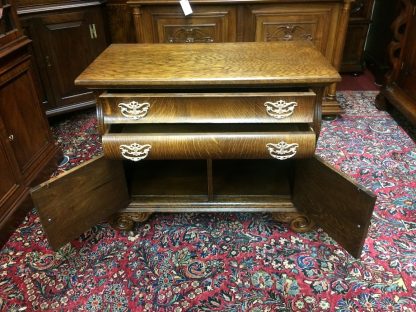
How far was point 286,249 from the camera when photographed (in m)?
1.36

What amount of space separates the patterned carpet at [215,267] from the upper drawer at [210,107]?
0.51 m

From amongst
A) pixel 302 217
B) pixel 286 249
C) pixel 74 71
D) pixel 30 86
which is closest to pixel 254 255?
pixel 286 249

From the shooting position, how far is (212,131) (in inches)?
48.6

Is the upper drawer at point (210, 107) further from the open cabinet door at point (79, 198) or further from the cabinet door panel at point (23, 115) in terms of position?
the cabinet door panel at point (23, 115)

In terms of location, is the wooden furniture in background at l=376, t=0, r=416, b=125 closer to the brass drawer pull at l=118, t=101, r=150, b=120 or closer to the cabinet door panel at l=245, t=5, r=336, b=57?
the cabinet door panel at l=245, t=5, r=336, b=57

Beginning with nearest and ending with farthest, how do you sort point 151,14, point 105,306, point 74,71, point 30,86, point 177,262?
1. point 105,306
2. point 177,262
3. point 30,86
4. point 151,14
5. point 74,71

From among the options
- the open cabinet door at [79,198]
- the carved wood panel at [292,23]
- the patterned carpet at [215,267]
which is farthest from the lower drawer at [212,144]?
the carved wood panel at [292,23]

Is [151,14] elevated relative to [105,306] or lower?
elevated

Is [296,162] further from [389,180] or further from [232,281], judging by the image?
[389,180]

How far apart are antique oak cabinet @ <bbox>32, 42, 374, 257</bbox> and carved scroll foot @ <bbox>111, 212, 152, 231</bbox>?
2.5 inches

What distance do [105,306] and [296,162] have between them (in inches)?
34.0

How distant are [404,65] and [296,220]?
1.48m

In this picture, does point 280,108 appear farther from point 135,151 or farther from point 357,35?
point 357,35

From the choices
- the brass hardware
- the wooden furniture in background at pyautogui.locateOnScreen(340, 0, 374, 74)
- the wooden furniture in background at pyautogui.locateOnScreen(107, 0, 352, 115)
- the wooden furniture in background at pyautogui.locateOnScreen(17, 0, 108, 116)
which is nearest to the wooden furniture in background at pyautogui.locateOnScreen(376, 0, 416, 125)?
the wooden furniture in background at pyautogui.locateOnScreen(107, 0, 352, 115)
